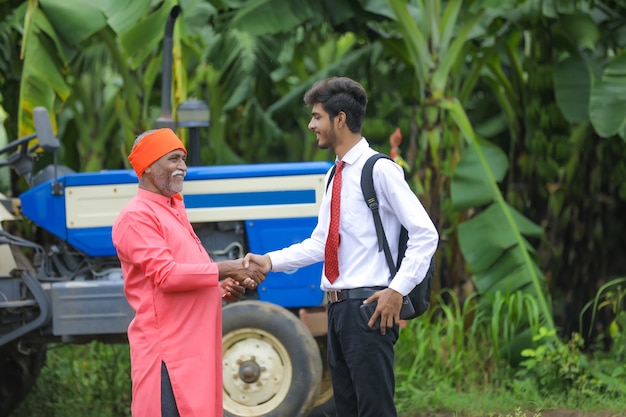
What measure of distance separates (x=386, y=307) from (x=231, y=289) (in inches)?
35.3

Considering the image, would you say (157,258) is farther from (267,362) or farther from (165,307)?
(267,362)

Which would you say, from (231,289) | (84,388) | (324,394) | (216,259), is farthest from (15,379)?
(231,289)

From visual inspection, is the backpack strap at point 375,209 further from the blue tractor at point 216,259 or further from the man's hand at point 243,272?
the blue tractor at point 216,259

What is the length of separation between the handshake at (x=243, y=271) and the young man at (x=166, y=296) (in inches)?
4.4

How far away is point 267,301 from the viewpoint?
646cm

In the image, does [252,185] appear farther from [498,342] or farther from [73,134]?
[73,134]

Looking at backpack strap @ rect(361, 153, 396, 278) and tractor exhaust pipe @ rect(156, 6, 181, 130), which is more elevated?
tractor exhaust pipe @ rect(156, 6, 181, 130)

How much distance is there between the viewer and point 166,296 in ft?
13.8

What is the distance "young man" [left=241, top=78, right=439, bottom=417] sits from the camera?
4.01m

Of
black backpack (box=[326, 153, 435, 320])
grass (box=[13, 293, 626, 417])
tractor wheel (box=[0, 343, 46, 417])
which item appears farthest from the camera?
tractor wheel (box=[0, 343, 46, 417])

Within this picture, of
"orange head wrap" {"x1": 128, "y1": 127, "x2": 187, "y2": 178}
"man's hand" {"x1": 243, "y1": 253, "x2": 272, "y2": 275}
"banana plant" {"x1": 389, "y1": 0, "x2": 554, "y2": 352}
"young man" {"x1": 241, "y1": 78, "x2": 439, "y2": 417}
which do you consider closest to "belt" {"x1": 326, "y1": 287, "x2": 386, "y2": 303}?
"young man" {"x1": 241, "y1": 78, "x2": 439, "y2": 417}

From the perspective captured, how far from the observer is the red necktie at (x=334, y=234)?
4.20 meters

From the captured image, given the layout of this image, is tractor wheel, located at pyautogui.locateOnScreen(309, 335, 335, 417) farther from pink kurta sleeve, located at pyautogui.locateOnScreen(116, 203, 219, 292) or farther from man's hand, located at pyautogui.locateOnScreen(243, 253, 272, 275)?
pink kurta sleeve, located at pyautogui.locateOnScreen(116, 203, 219, 292)

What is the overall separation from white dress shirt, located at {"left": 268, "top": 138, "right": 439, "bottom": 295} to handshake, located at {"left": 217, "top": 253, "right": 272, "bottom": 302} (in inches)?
14.9
